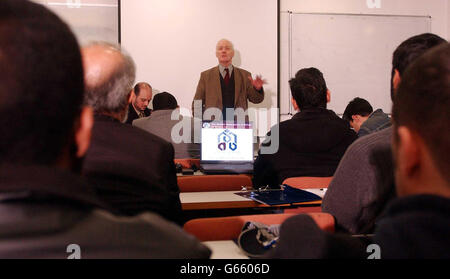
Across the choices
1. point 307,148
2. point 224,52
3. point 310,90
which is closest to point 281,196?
point 307,148

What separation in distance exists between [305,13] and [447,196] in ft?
21.7

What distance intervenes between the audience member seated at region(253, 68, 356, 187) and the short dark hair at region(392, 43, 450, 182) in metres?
2.39

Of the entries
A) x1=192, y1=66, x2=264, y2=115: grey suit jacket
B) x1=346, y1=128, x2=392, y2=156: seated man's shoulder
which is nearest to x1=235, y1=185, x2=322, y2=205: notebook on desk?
x1=346, y1=128, x2=392, y2=156: seated man's shoulder

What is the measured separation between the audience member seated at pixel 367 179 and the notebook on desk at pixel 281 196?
655mm

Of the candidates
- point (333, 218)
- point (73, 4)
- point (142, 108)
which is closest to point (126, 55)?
point (333, 218)

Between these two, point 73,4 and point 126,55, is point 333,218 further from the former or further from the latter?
point 73,4

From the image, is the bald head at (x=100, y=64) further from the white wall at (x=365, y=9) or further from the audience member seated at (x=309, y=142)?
the white wall at (x=365, y=9)

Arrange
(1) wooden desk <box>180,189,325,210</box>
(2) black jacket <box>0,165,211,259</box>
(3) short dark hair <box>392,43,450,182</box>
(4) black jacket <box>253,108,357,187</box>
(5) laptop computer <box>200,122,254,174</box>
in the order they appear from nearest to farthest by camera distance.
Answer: (2) black jacket <box>0,165,211,259</box>
(3) short dark hair <box>392,43,450,182</box>
(1) wooden desk <box>180,189,325,210</box>
(4) black jacket <box>253,108,357,187</box>
(5) laptop computer <box>200,122,254,174</box>

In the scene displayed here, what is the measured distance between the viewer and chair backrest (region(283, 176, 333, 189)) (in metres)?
2.90

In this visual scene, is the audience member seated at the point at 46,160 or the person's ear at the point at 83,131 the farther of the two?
the person's ear at the point at 83,131

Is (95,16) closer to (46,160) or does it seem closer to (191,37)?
(191,37)

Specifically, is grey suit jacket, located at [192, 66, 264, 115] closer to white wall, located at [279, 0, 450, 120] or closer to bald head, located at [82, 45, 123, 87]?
white wall, located at [279, 0, 450, 120]

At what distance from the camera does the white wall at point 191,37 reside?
256 inches

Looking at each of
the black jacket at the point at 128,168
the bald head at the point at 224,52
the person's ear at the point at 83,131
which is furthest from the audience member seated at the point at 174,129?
the person's ear at the point at 83,131
